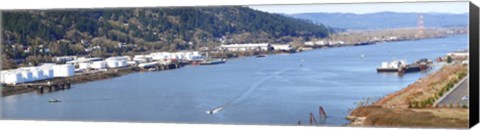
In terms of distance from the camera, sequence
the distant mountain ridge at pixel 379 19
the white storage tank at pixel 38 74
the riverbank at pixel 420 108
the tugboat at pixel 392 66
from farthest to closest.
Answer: the white storage tank at pixel 38 74, the tugboat at pixel 392 66, the distant mountain ridge at pixel 379 19, the riverbank at pixel 420 108

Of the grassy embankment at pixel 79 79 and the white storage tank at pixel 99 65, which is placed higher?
the white storage tank at pixel 99 65

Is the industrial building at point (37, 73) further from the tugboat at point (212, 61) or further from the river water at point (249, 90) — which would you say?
the tugboat at point (212, 61)

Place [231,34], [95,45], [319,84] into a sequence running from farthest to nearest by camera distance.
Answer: [95,45]
[231,34]
[319,84]

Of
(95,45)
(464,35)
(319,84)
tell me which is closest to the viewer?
(464,35)

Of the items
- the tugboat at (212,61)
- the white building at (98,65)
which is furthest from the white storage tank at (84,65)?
the tugboat at (212,61)

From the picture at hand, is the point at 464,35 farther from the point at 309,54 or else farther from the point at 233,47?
the point at 233,47

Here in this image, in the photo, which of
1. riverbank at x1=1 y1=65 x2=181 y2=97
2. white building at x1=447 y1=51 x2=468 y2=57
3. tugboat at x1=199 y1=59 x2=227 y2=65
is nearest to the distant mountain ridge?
white building at x1=447 y1=51 x2=468 y2=57

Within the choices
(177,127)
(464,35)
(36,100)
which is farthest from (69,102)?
(464,35)
